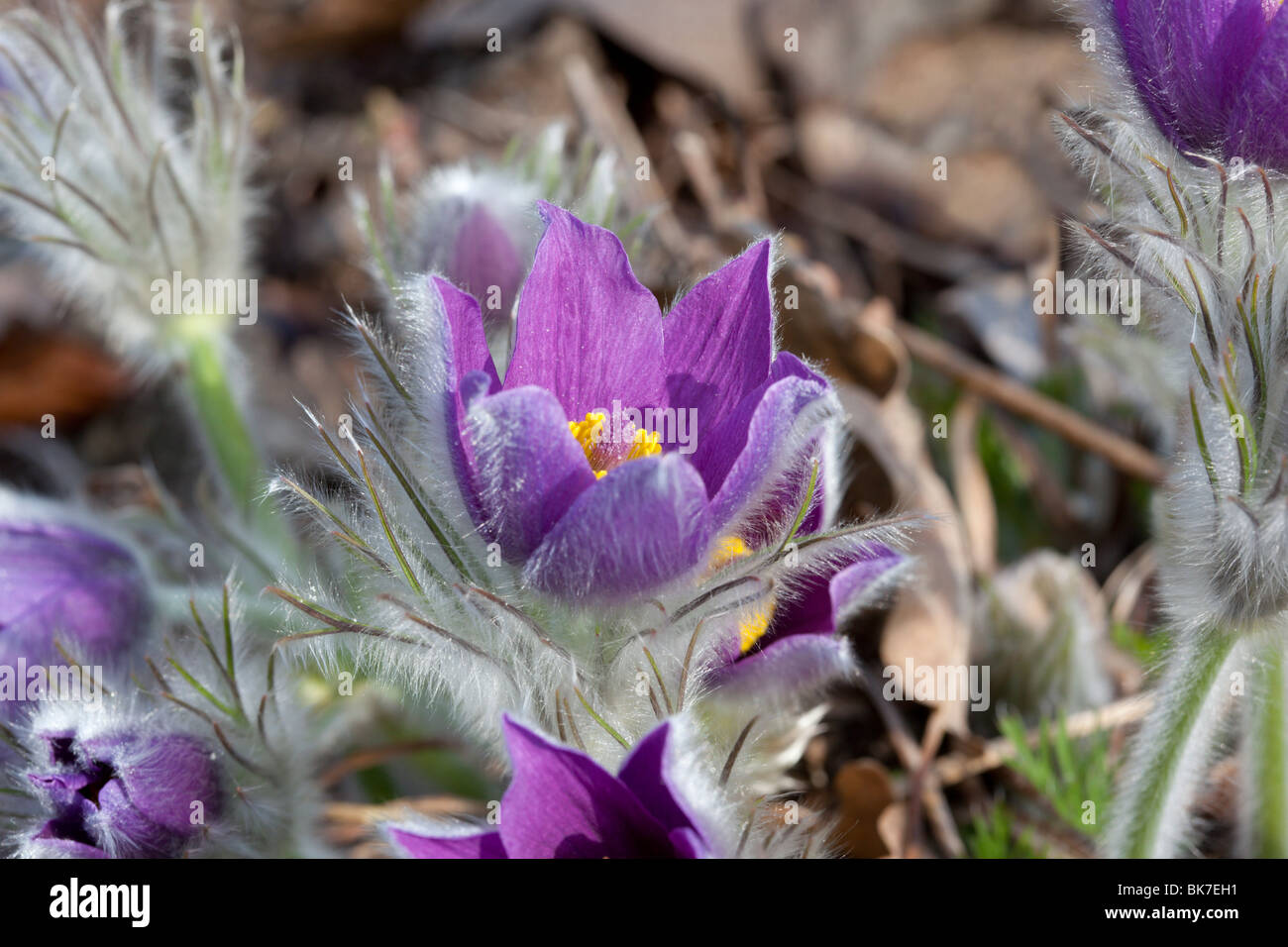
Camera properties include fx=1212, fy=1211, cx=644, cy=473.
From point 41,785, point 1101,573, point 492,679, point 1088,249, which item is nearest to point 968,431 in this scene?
point 1101,573

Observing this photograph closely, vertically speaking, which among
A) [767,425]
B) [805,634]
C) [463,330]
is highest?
[463,330]

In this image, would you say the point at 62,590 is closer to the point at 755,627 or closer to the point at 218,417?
the point at 218,417

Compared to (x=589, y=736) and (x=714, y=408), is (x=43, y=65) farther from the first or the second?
(x=589, y=736)

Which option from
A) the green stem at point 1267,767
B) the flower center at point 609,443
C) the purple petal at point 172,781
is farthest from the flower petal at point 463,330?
the green stem at point 1267,767

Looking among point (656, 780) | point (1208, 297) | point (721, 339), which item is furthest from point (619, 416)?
point (1208, 297)

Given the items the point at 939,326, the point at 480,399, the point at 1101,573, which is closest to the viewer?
the point at 480,399
